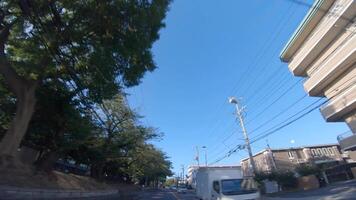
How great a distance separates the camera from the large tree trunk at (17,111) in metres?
12.5

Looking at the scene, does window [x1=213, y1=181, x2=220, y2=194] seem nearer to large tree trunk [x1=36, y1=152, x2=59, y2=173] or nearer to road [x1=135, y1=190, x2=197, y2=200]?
large tree trunk [x1=36, y1=152, x2=59, y2=173]

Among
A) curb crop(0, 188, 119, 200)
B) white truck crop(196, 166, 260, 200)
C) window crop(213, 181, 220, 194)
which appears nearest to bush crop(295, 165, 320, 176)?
white truck crop(196, 166, 260, 200)

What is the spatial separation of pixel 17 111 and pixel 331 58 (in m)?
32.3

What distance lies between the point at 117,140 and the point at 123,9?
874 inches

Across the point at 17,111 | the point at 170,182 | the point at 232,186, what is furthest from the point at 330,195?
the point at 170,182

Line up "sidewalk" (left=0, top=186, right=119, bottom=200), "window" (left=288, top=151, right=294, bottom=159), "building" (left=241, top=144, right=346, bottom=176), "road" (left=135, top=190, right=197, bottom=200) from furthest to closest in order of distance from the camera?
"window" (left=288, top=151, right=294, bottom=159) < "building" (left=241, top=144, right=346, bottom=176) < "road" (left=135, top=190, right=197, bottom=200) < "sidewalk" (left=0, top=186, right=119, bottom=200)

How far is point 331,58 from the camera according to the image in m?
30.4

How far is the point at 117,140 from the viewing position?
3123 cm

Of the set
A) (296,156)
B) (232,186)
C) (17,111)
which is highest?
(296,156)

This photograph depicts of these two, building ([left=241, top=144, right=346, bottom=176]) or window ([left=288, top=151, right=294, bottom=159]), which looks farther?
window ([left=288, top=151, right=294, bottom=159])

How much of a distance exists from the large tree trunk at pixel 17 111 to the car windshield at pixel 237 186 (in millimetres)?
10826

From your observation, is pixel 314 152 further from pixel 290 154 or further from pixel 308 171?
pixel 308 171

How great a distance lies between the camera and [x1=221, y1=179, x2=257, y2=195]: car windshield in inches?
502

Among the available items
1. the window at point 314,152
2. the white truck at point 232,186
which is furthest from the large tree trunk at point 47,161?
the window at point 314,152
